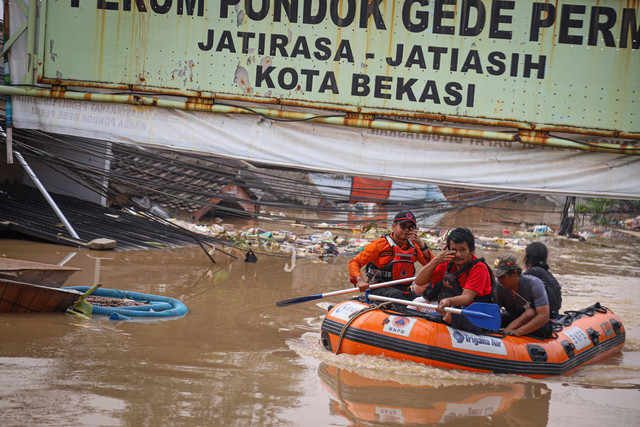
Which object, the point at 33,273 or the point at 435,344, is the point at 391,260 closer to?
the point at 435,344

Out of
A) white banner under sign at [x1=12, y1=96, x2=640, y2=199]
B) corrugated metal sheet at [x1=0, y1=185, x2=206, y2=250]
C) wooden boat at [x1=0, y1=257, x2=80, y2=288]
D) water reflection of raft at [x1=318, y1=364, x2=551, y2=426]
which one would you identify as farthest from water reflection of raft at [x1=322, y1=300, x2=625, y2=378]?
corrugated metal sheet at [x1=0, y1=185, x2=206, y2=250]

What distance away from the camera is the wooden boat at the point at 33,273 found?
6.80 meters

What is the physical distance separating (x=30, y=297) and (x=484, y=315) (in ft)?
15.7

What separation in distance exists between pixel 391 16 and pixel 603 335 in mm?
4646

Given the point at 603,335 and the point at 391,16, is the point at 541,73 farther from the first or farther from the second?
the point at 603,335

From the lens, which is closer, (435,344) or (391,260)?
(435,344)

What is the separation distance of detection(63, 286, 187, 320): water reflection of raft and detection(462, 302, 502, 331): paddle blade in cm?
367

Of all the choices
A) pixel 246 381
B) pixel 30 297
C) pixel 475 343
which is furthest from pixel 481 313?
pixel 30 297

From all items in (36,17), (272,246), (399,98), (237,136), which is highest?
(36,17)

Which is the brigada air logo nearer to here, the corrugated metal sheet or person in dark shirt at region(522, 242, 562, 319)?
person in dark shirt at region(522, 242, 562, 319)

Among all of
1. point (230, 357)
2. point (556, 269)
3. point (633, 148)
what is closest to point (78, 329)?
point (230, 357)

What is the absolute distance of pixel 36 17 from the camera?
6.43m

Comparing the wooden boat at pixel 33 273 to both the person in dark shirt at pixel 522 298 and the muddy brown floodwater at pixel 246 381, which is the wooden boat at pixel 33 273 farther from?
the person in dark shirt at pixel 522 298

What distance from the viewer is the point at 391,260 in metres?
7.23
